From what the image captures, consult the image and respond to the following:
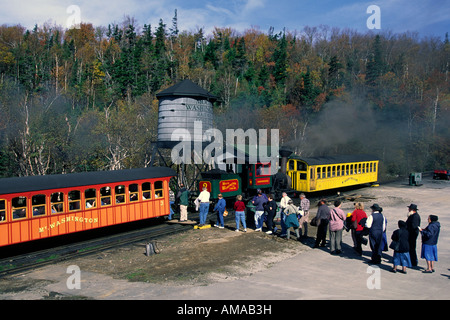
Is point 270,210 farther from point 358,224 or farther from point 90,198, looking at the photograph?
point 90,198

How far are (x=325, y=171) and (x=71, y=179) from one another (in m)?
18.3

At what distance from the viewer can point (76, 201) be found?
13758 millimetres

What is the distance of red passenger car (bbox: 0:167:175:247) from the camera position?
39.1 ft

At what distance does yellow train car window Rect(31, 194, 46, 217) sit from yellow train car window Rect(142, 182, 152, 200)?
4.42 m

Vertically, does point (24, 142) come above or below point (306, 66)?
below

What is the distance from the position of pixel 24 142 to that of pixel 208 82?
4043 centimetres

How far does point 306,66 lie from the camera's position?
76.4 metres

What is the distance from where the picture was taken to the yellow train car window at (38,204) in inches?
491

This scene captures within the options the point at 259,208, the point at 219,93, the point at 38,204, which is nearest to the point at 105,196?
the point at 38,204

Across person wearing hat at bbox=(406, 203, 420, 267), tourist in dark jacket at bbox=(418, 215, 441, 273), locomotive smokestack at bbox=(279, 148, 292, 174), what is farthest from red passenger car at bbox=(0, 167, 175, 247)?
tourist in dark jacket at bbox=(418, 215, 441, 273)

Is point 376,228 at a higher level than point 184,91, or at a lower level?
lower

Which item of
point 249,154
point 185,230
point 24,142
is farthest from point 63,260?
point 24,142

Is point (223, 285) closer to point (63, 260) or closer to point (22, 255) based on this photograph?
point (63, 260)

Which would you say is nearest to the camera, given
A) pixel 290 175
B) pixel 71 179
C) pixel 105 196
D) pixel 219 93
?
pixel 71 179
